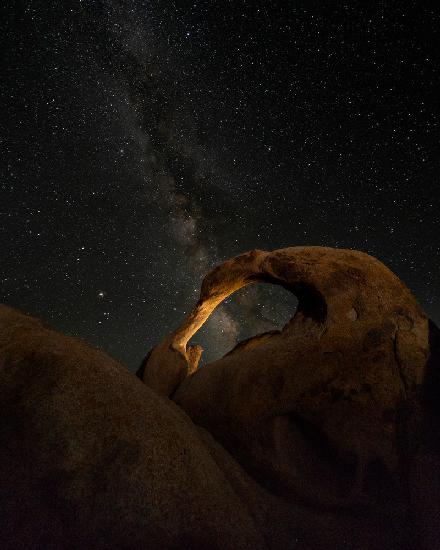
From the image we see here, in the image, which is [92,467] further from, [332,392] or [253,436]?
[332,392]

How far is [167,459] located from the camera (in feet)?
9.33

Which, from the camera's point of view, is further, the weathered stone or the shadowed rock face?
the shadowed rock face

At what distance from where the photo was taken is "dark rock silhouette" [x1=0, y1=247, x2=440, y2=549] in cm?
253

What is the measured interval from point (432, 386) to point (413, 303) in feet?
3.65

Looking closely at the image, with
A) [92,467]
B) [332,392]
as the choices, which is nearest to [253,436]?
[332,392]

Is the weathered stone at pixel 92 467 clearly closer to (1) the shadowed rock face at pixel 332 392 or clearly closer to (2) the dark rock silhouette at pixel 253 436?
(2) the dark rock silhouette at pixel 253 436

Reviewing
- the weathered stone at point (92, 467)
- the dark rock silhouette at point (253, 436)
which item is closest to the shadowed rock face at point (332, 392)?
the dark rock silhouette at point (253, 436)

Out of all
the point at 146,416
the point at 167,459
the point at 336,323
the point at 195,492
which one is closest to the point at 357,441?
the point at 336,323

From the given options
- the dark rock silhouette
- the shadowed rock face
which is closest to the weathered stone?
the dark rock silhouette

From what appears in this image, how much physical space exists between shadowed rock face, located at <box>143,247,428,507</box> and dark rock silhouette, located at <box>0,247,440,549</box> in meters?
0.02

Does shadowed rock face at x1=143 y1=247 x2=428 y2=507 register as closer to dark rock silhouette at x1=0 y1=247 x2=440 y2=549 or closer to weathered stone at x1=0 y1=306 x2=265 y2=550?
dark rock silhouette at x1=0 y1=247 x2=440 y2=549

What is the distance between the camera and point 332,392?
3.71 m

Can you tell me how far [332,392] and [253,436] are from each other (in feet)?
3.66

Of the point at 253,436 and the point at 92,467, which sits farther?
the point at 253,436
